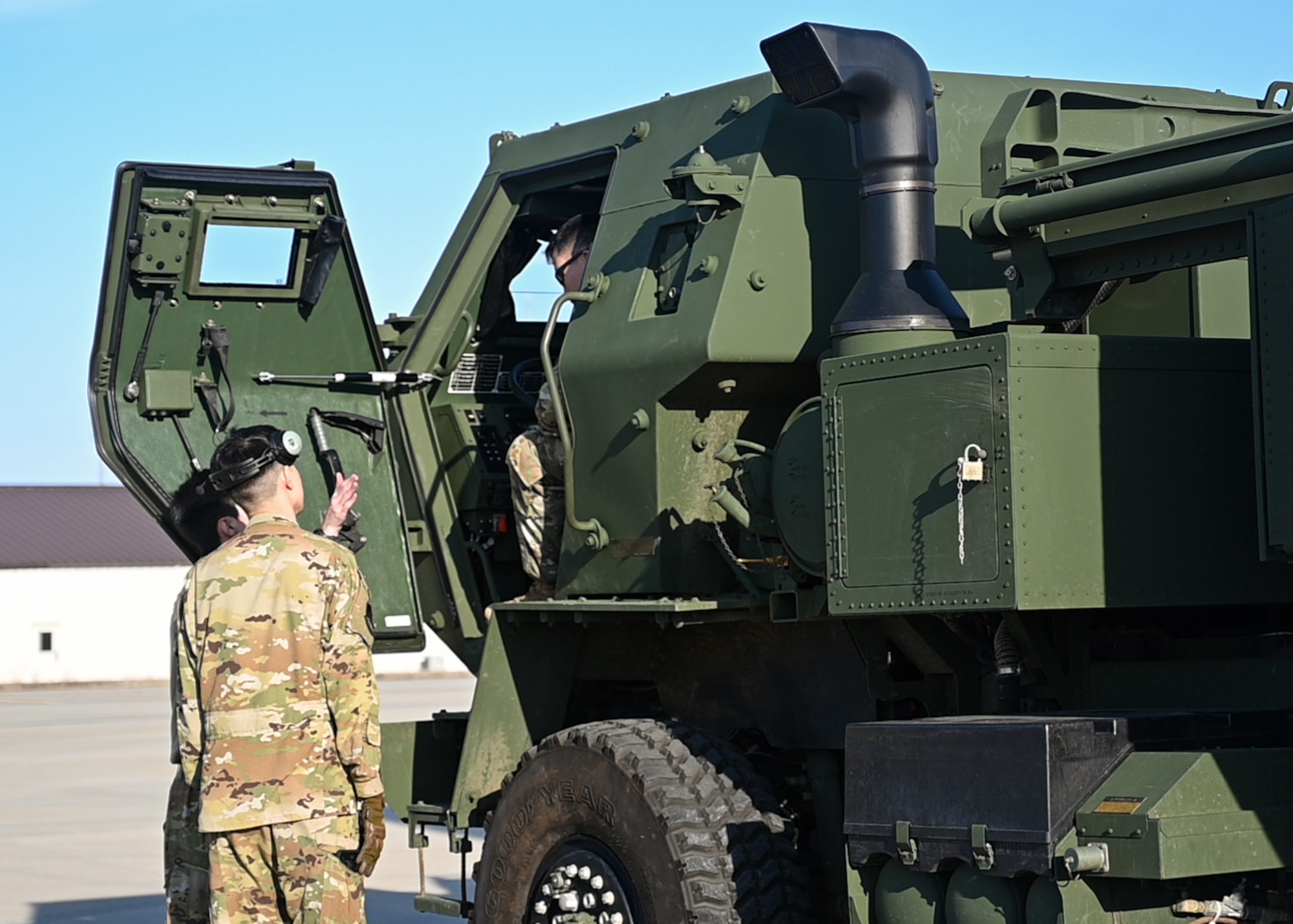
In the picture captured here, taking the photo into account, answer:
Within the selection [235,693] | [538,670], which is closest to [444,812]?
[538,670]

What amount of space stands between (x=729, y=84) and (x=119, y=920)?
5.59 m

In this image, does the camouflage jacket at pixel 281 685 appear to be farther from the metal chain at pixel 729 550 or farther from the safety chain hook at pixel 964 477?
the safety chain hook at pixel 964 477

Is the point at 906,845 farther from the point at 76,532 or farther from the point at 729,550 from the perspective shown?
the point at 76,532

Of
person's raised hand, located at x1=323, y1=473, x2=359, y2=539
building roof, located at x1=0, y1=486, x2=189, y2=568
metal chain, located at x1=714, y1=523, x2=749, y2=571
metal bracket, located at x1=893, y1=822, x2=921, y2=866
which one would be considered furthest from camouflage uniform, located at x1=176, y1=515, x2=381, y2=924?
building roof, located at x1=0, y1=486, x2=189, y2=568

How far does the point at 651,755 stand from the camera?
21.1 feet

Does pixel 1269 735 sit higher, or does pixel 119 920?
pixel 1269 735

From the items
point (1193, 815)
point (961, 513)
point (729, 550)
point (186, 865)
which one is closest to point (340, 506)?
point (186, 865)

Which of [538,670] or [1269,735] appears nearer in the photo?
[1269,735]

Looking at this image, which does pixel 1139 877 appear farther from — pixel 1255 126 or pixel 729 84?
pixel 729 84

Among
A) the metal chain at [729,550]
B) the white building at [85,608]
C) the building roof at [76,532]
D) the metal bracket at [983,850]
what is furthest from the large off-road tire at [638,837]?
the building roof at [76,532]

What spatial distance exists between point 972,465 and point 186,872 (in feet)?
10.2

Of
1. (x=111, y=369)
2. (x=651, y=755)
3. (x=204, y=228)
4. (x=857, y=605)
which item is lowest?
(x=651, y=755)

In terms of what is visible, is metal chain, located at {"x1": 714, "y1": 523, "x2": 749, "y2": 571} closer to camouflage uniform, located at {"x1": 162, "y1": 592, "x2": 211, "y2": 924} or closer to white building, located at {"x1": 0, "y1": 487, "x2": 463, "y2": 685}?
camouflage uniform, located at {"x1": 162, "y1": 592, "x2": 211, "y2": 924}

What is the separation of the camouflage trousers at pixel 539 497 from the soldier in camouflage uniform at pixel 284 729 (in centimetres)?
159
